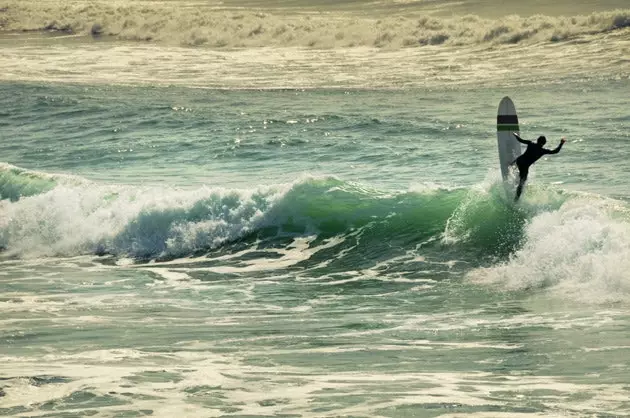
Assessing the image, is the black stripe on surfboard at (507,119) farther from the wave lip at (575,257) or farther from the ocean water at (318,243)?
the wave lip at (575,257)

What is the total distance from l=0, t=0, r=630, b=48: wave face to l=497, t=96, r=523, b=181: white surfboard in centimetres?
2380

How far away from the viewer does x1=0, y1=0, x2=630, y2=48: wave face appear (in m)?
42.9

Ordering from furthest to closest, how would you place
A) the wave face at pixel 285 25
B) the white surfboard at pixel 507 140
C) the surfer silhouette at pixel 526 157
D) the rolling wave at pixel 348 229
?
1. the wave face at pixel 285 25
2. the white surfboard at pixel 507 140
3. the surfer silhouette at pixel 526 157
4. the rolling wave at pixel 348 229

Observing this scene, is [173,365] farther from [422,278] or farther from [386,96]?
[386,96]

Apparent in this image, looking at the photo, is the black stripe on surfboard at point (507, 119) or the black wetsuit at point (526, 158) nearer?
the black wetsuit at point (526, 158)

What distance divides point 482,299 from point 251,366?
13.4ft

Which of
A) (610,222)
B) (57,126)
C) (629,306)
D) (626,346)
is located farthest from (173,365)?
(57,126)

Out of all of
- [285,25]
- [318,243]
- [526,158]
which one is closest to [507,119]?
[526,158]

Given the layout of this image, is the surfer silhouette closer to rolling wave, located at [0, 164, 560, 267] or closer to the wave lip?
rolling wave, located at [0, 164, 560, 267]

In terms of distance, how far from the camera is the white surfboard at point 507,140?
17.9 m

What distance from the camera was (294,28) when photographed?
5094 centimetres

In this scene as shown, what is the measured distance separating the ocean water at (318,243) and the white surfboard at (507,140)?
49 cm

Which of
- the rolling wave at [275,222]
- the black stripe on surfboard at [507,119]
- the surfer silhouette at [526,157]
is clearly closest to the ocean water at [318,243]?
the rolling wave at [275,222]

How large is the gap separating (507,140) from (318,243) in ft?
10.5
